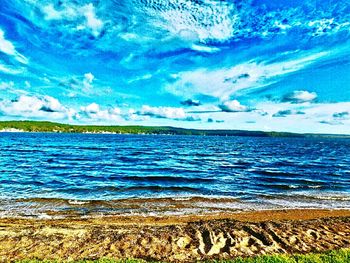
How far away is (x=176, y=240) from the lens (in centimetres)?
1079

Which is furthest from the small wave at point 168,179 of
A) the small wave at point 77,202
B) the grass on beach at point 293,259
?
the grass on beach at point 293,259

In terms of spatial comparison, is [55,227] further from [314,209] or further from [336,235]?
A: [314,209]

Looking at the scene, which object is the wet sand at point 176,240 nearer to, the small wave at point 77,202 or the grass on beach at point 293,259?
the grass on beach at point 293,259

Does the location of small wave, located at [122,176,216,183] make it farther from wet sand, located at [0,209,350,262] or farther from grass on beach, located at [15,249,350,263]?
grass on beach, located at [15,249,350,263]

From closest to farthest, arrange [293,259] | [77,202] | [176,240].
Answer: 1. [293,259]
2. [176,240]
3. [77,202]

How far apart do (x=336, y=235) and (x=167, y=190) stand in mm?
14219

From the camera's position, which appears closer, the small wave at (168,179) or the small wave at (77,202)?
the small wave at (77,202)

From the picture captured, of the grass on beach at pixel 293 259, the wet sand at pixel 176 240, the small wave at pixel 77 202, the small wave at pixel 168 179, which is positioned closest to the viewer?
the grass on beach at pixel 293 259

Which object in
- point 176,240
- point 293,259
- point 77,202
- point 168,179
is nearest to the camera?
point 293,259

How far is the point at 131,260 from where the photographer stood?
27.8 feet

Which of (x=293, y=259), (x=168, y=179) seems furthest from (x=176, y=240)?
(x=168, y=179)

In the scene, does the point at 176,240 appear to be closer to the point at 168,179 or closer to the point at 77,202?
the point at 77,202

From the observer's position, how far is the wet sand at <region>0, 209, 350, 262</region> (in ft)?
31.1

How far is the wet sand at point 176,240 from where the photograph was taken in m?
9.48
